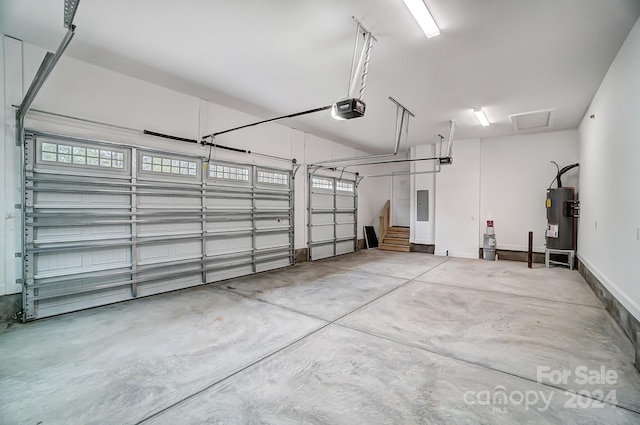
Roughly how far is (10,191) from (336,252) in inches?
276

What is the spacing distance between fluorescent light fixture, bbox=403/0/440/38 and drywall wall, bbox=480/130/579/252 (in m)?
6.08

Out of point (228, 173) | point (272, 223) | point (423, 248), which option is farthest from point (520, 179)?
point (228, 173)

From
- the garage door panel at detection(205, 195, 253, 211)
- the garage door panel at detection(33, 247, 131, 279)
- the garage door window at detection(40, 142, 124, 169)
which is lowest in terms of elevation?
the garage door panel at detection(33, 247, 131, 279)

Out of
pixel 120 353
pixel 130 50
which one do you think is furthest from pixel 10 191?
pixel 120 353

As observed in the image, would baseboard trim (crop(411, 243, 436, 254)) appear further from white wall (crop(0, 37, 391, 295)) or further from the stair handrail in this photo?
white wall (crop(0, 37, 391, 295))

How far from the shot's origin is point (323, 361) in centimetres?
253

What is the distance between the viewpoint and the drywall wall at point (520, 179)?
712cm

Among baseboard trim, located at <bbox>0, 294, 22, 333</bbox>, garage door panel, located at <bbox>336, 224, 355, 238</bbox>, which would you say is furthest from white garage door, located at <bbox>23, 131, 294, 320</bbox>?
garage door panel, located at <bbox>336, 224, 355, 238</bbox>

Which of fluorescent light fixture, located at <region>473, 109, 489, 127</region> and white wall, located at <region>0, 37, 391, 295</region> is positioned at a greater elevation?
fluorescent light fixture, located at <region>473, 109, 489, 127</region>

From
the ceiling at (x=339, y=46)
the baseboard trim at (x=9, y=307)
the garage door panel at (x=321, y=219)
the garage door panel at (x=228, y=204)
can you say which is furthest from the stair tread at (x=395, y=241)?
the baseboard trim at (x=9, y=307)

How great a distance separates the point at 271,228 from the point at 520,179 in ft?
22.5

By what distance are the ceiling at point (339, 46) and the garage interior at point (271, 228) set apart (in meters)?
0.03

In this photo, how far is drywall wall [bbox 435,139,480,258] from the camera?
26.6 feet

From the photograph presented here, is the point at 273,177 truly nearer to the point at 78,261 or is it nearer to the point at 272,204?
the point at 272,204
